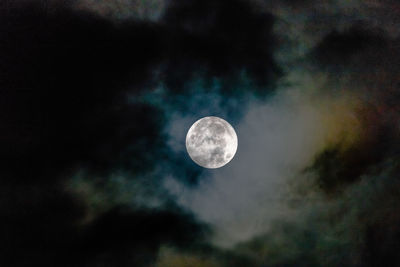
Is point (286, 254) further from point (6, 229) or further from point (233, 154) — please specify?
point (6, 229)

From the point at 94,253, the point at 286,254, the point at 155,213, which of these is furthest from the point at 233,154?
the point at 94,253

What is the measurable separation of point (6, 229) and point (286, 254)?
24706 millimetres

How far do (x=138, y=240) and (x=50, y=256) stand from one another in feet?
25.3

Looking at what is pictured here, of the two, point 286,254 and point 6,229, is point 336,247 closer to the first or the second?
point 286,254

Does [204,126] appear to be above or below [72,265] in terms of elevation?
above

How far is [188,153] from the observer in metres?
28.1

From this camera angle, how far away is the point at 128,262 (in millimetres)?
29469

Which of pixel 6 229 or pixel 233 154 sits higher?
pixel 233 154

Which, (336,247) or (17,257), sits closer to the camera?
(17,257)

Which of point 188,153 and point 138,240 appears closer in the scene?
point 188,153

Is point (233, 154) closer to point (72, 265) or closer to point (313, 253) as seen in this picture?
point (313, 253)

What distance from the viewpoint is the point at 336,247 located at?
94.8 ft

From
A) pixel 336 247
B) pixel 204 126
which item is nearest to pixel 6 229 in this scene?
pixel 204 126

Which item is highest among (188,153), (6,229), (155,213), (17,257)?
(188,153)
